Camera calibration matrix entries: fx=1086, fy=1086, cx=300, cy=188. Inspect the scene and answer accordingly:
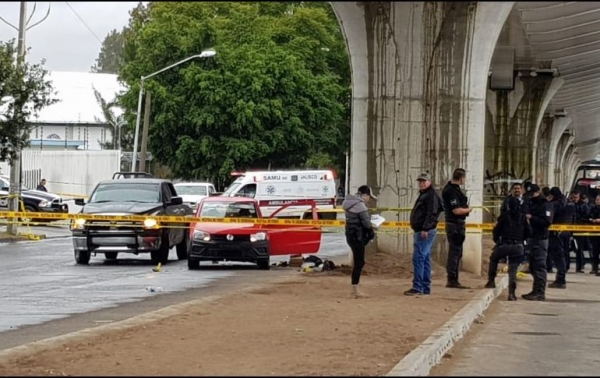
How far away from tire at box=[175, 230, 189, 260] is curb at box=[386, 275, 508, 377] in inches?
429

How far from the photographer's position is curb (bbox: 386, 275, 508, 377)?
9.38 metres

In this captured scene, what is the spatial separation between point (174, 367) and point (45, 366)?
1.14 metres

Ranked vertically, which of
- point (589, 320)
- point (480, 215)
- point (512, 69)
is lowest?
point (589, 320)

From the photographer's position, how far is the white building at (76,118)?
75.4m

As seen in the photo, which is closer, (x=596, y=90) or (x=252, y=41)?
(x=596, y=90)

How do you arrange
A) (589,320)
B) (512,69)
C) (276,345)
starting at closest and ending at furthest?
(276,345) < (589,320) < (512,69)

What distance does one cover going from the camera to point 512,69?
37844 mm

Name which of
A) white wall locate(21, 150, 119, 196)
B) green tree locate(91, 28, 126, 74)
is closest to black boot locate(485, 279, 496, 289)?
white wall locate(21, 150, 119, 196)

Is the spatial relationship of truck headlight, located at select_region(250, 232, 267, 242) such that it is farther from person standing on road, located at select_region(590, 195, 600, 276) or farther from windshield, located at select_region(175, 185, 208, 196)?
windshield, located at select_region(175, 185, 208, 196)

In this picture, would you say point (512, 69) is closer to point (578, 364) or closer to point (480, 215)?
point (480, 215)

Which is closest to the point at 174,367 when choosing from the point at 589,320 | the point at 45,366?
the point at 45,366

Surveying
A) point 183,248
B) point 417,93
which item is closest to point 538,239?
point 417,93

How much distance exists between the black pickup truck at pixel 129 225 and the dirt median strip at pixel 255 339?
7176mm

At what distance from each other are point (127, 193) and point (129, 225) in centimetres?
171
